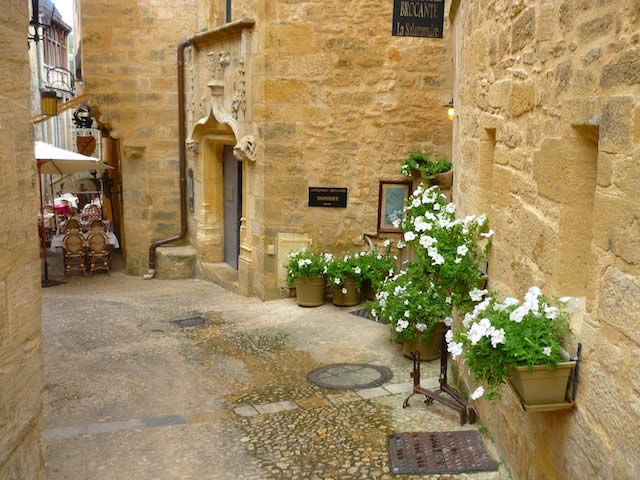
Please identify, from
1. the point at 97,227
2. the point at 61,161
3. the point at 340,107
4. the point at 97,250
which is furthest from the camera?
the point at 97,227

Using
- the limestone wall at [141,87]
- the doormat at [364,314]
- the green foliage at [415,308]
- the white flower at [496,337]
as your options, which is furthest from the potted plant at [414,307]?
the limestone wall at [141,87]

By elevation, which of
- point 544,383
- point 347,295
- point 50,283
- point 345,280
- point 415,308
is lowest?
point 50,283

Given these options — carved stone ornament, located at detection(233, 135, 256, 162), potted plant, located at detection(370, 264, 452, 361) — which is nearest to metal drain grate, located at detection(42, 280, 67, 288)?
carved stone ornament, located at detection(233, 135, 256, 162)

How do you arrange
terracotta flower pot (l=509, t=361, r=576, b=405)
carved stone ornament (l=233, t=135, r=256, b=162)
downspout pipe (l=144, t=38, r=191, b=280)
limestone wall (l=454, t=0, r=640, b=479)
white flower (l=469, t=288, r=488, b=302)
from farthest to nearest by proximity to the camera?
downspout pipe (l=144, t=38, r=191, b=280), carved stone ornament (l=233, t=135, r=256, b=162), white flower (l=469, t=288, r=488, b=302), terracotta flower pot (l=509, t=361, r=576, b=405), limestone wall (l=454, t=0, r=640, b=479)

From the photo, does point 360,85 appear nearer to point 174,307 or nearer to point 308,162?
point 308,162

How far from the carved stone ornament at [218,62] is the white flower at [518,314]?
24.1 ft

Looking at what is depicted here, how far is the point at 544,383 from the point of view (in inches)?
114

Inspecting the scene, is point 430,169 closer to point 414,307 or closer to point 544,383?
point 414,307

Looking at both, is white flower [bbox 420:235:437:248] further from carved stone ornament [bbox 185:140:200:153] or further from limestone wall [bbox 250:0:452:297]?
carved stone ornament [bbox 185:140:200:153]

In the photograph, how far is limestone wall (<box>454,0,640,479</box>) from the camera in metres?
2.40

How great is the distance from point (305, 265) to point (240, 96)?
2615 mm

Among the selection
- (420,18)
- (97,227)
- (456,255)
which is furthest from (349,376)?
(97,227)

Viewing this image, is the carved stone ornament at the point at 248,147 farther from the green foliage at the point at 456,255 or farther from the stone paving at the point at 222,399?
the green foliage at the point at 456,255

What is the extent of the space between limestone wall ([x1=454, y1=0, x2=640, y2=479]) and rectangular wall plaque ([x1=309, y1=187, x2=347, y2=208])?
406 cm
